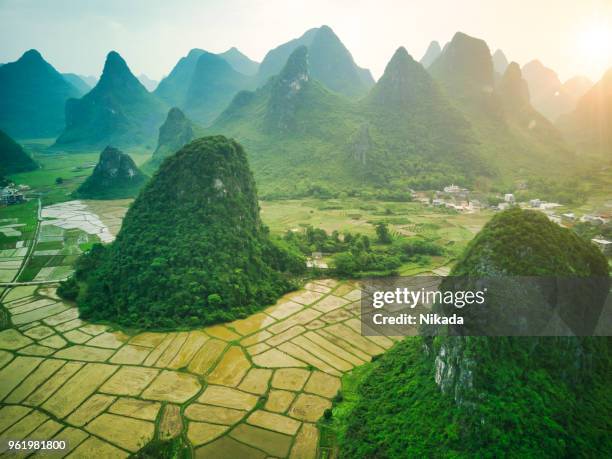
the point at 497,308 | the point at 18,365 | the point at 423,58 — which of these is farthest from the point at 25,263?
the point at 423,58

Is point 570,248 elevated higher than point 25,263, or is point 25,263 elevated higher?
point 570,248

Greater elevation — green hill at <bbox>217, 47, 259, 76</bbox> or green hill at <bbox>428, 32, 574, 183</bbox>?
green hill at <bbox>217, 47, 259, 76</bbox>

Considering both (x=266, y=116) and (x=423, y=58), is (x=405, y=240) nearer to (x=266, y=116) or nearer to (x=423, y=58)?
(x=266, y=116)

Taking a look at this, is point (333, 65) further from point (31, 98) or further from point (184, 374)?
point (184, 374)

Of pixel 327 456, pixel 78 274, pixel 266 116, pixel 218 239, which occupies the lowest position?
pixel 327 456

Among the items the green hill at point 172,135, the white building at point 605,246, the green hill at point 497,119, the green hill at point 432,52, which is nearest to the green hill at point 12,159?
the green hill at point 172,135

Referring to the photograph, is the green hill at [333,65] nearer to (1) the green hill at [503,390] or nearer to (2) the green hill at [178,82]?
(2) the green hill at [178,82]

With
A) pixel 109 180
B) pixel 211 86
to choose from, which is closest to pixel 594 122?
pixel 109 180

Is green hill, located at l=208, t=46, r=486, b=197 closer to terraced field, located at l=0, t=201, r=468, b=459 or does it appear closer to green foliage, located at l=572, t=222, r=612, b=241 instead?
green foliage, located at l=572, t=222, r=612, b=241

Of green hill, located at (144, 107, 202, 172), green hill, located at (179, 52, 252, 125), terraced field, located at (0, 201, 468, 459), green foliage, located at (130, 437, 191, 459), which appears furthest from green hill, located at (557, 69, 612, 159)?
green foliage, located at (130, 437, 191, 459)
